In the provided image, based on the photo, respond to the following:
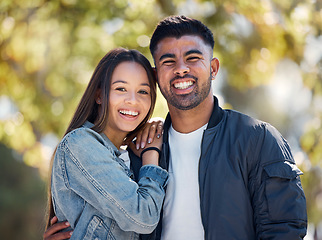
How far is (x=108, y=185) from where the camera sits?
2475 mm

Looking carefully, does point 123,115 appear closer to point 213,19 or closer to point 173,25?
point 173,25

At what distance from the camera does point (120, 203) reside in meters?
2.43

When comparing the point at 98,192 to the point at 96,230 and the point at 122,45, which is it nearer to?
the point at 96,230

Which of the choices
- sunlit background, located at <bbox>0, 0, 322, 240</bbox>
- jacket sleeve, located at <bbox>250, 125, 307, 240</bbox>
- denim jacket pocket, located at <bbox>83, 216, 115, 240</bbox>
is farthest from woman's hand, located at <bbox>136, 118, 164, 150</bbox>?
sunlit background, located at <bbox>0, 0, 322, 240</bbox>

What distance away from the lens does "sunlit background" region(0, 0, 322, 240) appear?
19.1ft

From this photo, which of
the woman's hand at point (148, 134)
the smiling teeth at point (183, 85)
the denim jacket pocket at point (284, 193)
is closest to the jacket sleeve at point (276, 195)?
the denim jacket pocket at point (284, 193)

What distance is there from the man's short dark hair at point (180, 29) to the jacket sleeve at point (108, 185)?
100 centimetres

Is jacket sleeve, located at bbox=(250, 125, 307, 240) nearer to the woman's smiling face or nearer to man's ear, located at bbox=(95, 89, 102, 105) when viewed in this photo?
the woman's smiling face

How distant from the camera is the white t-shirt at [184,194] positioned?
2705 mm

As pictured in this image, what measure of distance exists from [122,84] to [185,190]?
839 millimetres

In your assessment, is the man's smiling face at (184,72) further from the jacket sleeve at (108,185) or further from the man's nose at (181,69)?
the jacket sleeve at (108,185)

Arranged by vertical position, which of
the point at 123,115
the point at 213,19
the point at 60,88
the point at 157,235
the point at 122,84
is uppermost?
the point at 213,19

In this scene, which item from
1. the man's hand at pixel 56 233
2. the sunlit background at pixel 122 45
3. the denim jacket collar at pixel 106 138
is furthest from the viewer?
the sunlit background at pixel 122 45

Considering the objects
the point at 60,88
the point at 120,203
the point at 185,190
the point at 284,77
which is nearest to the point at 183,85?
the point at 185,190
